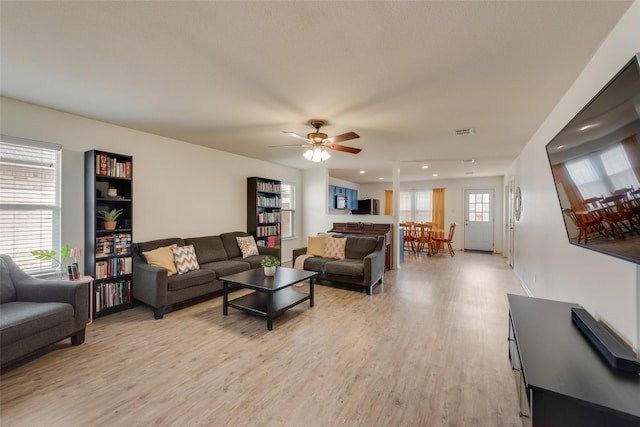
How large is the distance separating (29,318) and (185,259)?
1.68 metres

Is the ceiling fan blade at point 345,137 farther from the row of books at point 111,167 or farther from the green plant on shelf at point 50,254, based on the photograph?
the green plant on shelf at point 50,254

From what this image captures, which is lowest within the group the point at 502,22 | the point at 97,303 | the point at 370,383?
the point at 370,383

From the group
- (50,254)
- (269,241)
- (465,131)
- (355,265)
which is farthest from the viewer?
(269,241)

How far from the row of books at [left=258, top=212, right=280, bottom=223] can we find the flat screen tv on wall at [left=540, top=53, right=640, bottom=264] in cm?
471

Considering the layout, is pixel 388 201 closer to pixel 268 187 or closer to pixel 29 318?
pixel 268 187

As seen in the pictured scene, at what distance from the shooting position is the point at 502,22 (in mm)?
1555

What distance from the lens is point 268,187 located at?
5699 mm

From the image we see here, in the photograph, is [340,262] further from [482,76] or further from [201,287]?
[482,76]

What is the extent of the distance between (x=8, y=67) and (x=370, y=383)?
3.77 m

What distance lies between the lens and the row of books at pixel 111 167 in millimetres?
3191

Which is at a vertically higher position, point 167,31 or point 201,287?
point 167,31

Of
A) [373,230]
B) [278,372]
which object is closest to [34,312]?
[278,372]

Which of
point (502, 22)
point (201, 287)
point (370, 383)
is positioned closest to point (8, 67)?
point (201, 287)

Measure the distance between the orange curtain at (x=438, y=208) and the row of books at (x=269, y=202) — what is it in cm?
560
